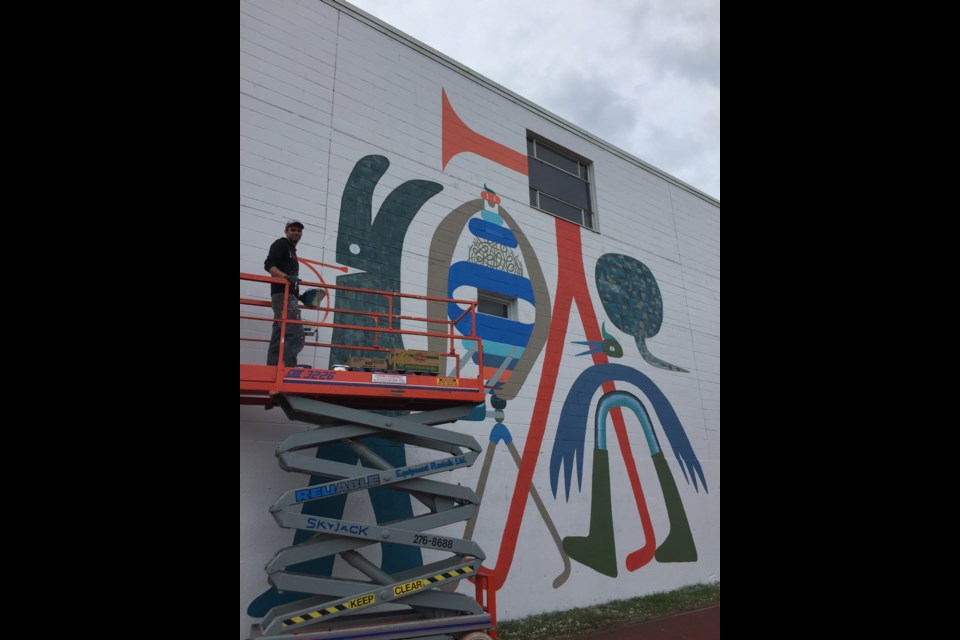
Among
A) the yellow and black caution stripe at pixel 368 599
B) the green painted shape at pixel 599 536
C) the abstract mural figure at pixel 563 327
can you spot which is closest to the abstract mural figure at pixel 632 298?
the abstract mural figure at pixel 563 327

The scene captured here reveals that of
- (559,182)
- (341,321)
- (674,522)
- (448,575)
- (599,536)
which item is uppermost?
(559,182)

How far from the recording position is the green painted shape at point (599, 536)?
10555 millimetres

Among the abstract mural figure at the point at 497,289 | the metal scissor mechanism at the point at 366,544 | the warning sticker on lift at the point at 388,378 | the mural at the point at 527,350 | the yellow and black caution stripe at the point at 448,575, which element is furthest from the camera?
the abstract mural figure at the point at 497,289

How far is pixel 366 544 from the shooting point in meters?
6.45

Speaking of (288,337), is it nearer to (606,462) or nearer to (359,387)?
(359,387)

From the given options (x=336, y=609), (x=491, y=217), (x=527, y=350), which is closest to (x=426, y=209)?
(x=491, y=217)

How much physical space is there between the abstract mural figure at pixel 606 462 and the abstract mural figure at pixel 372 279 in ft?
10.4

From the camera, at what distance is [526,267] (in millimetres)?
11453

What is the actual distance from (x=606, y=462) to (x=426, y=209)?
5.64m

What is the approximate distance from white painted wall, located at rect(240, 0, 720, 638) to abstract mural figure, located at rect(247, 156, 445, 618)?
0.56 feet

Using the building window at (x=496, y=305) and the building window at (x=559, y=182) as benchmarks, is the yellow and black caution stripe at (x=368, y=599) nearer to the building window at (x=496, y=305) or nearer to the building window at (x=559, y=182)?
the building window at (x=496, y=305)

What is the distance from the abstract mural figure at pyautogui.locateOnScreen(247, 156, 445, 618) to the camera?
27.1 feet

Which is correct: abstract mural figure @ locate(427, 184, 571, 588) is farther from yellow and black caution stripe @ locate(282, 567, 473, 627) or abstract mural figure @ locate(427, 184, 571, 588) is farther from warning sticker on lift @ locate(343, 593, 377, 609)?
warning sticker on lift @ locate(343, 593, 377, 609)
